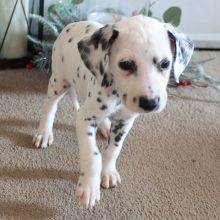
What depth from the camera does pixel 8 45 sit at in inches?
90.8

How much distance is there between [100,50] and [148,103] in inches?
8.2

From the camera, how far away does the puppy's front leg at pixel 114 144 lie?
4.82 feet

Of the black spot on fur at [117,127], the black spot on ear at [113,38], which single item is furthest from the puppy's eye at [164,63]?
the black spot on fur at [117,127]

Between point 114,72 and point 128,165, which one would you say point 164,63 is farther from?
point 128,165

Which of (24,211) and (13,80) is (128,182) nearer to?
(24,211)

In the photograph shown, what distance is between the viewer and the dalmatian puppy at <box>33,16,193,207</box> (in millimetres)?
1170

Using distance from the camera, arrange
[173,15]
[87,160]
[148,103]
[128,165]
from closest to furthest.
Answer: [148,103]
[87,160]
[128,165]
[173,15]

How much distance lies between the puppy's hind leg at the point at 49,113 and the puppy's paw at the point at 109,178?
0.31 metres

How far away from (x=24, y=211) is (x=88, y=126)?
38 centimetres

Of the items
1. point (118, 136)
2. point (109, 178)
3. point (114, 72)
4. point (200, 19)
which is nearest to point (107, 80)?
point (114, 72)

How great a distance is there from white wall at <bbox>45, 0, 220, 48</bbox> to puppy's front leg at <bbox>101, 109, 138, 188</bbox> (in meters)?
1.34

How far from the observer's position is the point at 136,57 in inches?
45.9

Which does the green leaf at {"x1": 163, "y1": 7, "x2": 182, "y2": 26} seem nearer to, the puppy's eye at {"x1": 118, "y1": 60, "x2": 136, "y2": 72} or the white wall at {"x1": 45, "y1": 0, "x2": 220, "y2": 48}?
the white wall at {"x1": 45, "y1": 0, "x2": 220, "y2": 48}

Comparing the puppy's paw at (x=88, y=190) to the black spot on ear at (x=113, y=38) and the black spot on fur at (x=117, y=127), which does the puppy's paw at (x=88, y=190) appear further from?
the black spot on ear at (x=113, y=38)
